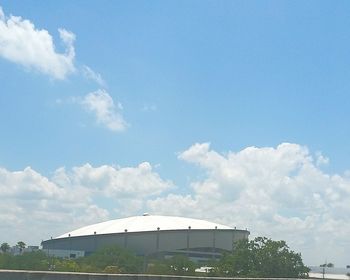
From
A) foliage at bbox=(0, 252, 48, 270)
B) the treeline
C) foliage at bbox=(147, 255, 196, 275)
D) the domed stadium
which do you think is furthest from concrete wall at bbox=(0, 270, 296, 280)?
the domed stadium

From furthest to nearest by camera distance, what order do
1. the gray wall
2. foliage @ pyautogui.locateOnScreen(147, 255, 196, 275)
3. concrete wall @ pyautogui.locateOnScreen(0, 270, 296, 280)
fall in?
the gray wall
foliage @ pyautogui.locateOnScreen(147, 255, 196, 275)
concrete wall @ pyautogui.locateOnScreen(0, 270, 296, 280)

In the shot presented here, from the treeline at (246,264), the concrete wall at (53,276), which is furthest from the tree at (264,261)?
the concrete wall at (53,276)

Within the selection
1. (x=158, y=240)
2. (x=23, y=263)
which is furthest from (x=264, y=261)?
(x=158, y=240)

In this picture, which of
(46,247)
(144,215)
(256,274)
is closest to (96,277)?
(256,274)

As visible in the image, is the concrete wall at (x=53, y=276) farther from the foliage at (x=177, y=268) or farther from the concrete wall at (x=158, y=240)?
the concrete wall at (x=158, y=240)

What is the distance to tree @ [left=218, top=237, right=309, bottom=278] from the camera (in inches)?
2288

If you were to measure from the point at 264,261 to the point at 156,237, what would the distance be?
3065 inches

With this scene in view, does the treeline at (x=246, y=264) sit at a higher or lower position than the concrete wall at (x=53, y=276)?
higher

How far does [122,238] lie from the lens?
134 metres

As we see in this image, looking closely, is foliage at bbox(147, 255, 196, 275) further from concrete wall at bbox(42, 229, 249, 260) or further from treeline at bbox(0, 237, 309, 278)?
concrete wall at bbox(42, 229, 249, 260)

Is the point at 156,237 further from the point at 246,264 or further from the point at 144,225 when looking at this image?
the point at 246,264

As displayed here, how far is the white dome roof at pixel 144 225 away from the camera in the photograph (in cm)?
13838

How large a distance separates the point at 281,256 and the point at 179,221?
289ft

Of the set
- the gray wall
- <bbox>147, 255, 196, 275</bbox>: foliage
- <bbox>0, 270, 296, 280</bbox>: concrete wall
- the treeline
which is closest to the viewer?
<bbox>0, 270, 296, 280</bbox>: concrete wall
